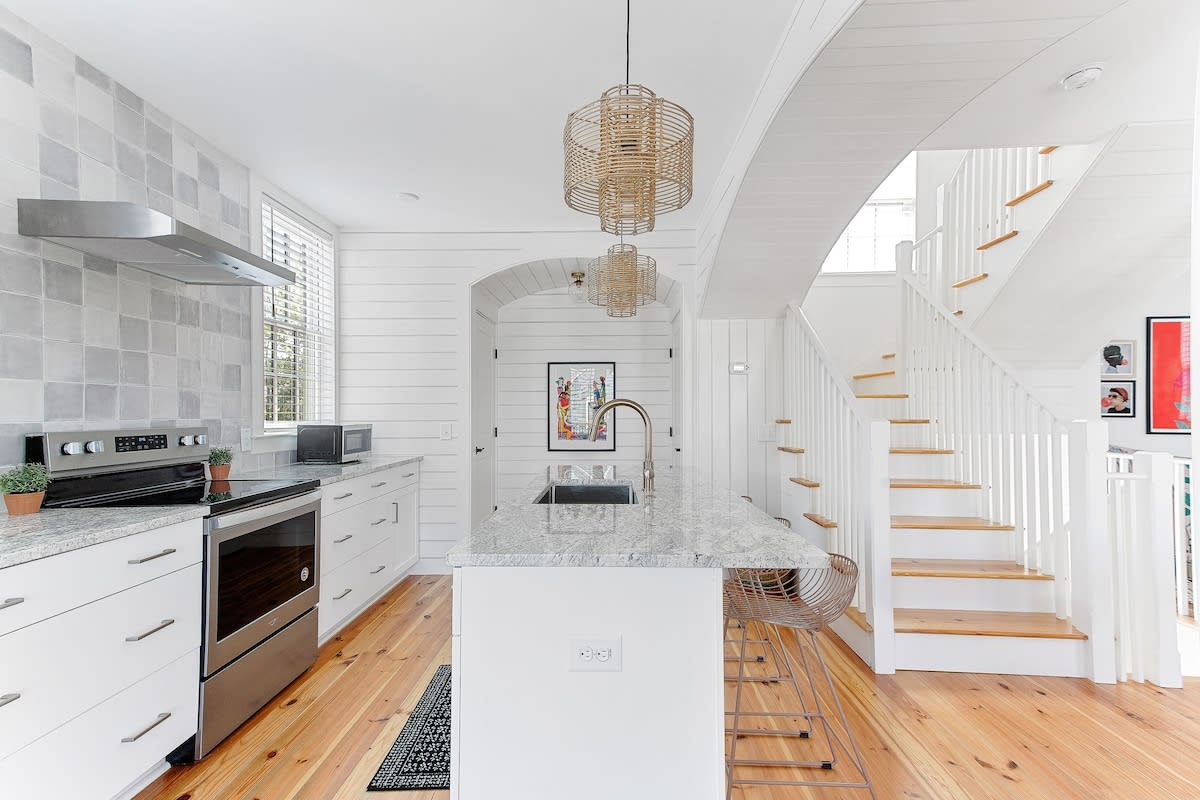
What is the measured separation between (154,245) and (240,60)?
2.88 ft

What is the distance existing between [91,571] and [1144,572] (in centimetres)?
407

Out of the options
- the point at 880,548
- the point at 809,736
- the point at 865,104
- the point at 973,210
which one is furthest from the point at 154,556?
the point at 973,210

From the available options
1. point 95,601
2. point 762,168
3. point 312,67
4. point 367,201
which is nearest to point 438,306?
point 367,201

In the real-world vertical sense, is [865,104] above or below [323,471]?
above

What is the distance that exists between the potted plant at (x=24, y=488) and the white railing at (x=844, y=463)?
3272mm

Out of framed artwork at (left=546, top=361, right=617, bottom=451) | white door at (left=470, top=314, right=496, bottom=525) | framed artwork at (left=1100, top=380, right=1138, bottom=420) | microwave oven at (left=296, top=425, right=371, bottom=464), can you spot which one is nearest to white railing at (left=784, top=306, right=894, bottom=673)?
framed artwork at (left=546, top=361, right=617, bottom=451)

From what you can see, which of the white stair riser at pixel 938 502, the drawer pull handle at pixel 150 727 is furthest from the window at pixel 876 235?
the drawer pull handle at pixel 150 727

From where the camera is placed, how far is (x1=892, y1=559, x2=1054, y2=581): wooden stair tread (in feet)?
10.2

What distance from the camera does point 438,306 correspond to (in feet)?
15.8

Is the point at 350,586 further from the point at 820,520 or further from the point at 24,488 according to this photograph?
the point at 820,520

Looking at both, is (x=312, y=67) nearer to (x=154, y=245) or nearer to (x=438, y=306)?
(x=154, y=245)

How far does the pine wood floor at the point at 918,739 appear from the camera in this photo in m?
2.04

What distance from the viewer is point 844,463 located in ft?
11.0

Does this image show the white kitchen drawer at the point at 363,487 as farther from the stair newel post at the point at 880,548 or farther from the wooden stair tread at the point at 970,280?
the wooden stair tread at the point at 970,280
